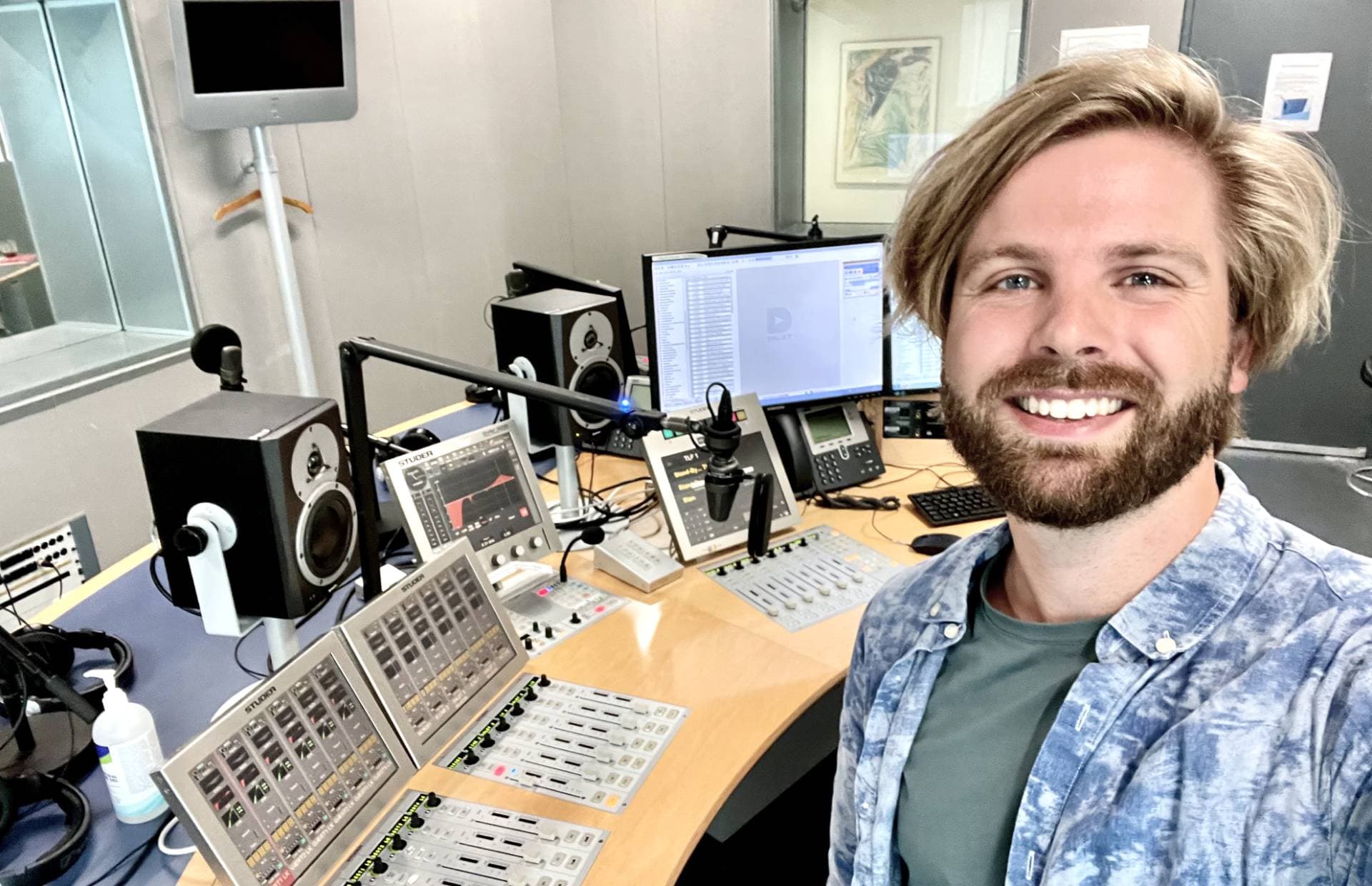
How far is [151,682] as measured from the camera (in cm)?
146

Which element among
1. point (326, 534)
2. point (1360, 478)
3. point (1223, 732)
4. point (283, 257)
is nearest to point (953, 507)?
point (1223, 732)

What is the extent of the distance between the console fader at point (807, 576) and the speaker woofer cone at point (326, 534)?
708mm

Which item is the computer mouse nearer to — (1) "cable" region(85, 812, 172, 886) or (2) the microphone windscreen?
(2) the microphone windscreen

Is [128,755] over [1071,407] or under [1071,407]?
under

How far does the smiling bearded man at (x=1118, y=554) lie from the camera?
775mm

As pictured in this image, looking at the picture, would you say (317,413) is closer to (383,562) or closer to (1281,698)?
(383,562)

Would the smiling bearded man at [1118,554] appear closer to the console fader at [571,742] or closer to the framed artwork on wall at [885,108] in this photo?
the console fader at [571,742]

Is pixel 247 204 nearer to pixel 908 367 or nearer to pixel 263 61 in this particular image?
pixel 263 61

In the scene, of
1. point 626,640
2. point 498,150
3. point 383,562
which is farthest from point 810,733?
point 498,150

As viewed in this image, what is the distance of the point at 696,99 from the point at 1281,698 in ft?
13.1

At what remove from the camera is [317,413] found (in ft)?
4.02

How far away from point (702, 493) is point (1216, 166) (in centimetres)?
109

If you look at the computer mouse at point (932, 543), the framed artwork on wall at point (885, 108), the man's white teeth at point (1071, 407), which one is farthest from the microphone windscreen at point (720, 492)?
the framed artwork on wall at point (885, 108)

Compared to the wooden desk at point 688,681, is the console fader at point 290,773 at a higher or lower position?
higher
